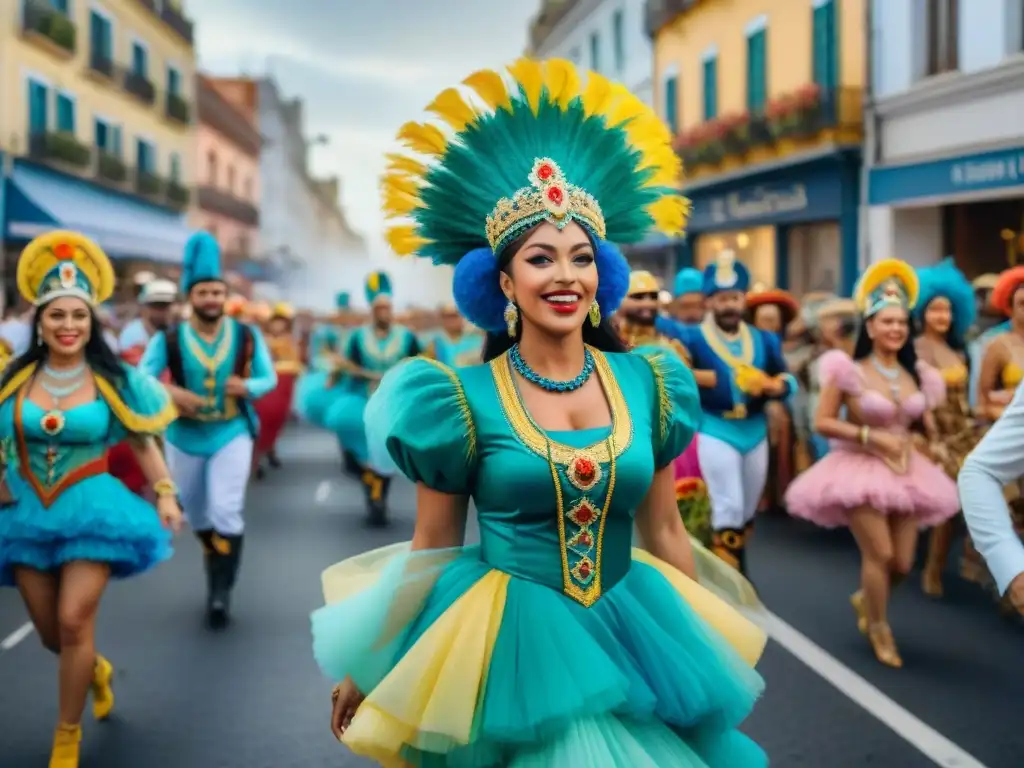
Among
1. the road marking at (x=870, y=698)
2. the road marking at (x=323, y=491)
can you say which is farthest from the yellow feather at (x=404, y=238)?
the road marking at (x=323, y=491)

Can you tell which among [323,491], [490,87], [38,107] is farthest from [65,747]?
[38,107]

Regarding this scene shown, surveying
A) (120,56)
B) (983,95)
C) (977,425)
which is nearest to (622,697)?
(977,425)

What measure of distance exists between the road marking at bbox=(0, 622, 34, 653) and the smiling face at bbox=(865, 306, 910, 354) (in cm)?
528

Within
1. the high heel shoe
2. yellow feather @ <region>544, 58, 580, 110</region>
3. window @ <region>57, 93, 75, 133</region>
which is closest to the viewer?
yellow feather @ <region>544, 58, 580, 110</region>

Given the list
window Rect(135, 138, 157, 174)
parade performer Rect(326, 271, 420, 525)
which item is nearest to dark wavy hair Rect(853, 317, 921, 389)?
parade performer Rect(326, 271, 420, 525)

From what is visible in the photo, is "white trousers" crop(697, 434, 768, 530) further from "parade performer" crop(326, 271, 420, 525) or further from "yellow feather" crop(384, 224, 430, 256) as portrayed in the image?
"parade performer" crop(326, 271, 420, 525)

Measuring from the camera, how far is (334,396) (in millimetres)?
14250

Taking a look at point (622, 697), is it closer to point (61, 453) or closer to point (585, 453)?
point (585, 453)

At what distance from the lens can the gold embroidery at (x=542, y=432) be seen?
11.4ft

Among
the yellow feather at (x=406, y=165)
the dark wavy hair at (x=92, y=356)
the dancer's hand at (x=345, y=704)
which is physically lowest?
the dancer's hand at (x=345, y=704)

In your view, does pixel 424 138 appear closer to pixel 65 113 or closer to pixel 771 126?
pixel 771 126

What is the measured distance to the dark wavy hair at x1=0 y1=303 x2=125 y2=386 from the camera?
579cm

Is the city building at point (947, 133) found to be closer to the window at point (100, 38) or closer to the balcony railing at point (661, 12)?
the balcony railing at point (661, 12)

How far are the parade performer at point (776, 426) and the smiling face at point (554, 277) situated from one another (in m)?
8.71
